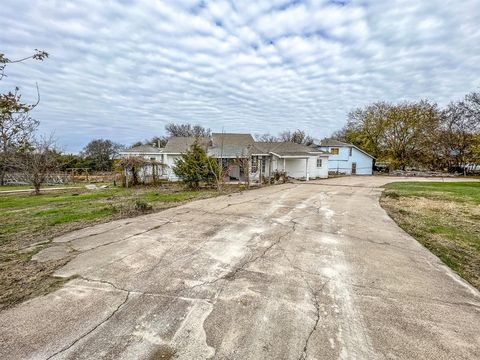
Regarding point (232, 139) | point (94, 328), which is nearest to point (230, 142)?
point (232, 139)

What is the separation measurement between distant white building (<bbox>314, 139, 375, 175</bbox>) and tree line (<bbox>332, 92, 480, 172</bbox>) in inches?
168

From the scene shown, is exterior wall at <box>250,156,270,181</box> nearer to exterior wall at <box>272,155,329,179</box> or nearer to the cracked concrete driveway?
exterior wall at <box>272,155,329,179</box>

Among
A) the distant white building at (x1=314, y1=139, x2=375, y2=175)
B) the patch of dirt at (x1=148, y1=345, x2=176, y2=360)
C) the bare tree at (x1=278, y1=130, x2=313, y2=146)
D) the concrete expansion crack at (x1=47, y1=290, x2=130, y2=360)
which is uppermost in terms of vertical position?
the bare tree at (x1=278, y1=130, x2=313, y2=146)

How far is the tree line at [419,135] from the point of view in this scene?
3419cm

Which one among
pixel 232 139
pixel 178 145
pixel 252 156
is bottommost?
pixel 252 156

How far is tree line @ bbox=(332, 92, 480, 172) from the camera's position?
34.2 m

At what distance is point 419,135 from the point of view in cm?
3556

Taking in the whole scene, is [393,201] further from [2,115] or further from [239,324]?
[2,115]

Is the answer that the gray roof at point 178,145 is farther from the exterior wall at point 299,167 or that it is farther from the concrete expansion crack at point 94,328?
the concrete expansion crack at point 94,328

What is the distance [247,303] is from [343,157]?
35.2 metres

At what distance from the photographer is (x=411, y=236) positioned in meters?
6.49

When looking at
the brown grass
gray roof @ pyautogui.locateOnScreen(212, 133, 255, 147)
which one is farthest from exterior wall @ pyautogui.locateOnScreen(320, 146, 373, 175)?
the brown grass

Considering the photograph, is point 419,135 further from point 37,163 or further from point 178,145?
point 37,163

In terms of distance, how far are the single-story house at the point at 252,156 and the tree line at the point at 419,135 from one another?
44.1ft
